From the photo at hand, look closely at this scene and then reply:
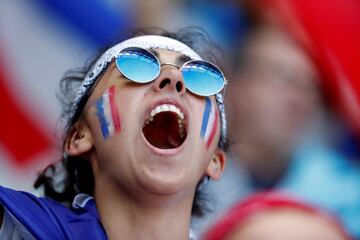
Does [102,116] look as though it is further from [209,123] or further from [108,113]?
[209,123]

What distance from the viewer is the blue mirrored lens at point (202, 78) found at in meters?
2.01

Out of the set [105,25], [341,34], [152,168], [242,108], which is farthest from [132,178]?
[341,34]

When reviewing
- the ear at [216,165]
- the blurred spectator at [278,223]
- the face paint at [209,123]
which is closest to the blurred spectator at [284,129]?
the ear at [216,165]

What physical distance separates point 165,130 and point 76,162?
0.86ft

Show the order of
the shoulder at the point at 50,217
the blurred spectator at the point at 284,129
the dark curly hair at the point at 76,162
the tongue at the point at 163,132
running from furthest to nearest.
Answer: the blurred spectator at the point at 284,129 → the dark curly hair at the point at 76,162 → the tongue at the point at 163,132 → the shoulder at the point at 50,217

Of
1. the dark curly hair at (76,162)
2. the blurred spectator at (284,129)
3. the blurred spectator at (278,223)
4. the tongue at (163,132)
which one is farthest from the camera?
the blurred spectator at (284,129)

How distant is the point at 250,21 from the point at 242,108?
349 mm

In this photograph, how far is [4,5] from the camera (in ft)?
10.1

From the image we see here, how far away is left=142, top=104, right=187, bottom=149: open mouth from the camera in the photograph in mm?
2012

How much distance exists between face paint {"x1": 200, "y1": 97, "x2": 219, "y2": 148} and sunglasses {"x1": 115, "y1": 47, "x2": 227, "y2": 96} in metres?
0.04

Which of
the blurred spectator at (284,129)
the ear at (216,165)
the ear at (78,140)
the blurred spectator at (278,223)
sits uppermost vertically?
the blurred spectator at (284,129)

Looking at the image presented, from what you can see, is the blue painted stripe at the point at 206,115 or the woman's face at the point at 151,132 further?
the blue painted stripe at the point at 206,115

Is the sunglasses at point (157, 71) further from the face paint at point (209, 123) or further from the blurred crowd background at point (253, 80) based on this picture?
the blurred crowd background at point (253, 80)

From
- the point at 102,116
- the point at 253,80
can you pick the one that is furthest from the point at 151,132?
the point at 253,80
